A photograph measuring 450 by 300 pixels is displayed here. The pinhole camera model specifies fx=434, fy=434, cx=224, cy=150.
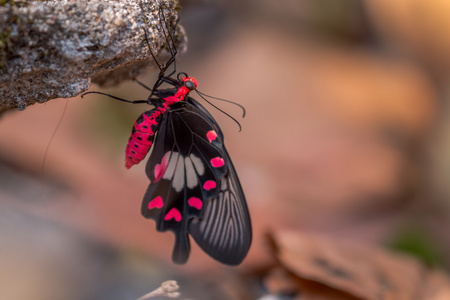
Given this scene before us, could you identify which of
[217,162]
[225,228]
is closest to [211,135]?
[217,162]

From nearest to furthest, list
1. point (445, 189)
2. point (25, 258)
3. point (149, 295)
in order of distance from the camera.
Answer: point (149, 295) → point (25, 258) → point (445, 189)

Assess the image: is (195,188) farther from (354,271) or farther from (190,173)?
(354,271)

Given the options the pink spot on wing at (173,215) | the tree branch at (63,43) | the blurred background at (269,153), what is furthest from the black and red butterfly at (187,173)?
the blurred background at (269,153)

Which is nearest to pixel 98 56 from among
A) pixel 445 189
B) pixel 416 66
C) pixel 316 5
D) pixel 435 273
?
pixel 435 273

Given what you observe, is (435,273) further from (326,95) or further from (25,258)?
(25,258)

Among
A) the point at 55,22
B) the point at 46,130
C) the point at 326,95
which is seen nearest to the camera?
the point at 55,22

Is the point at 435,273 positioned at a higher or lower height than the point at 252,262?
higher

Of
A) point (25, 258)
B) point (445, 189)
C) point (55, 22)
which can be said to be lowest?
point (25, 258)
